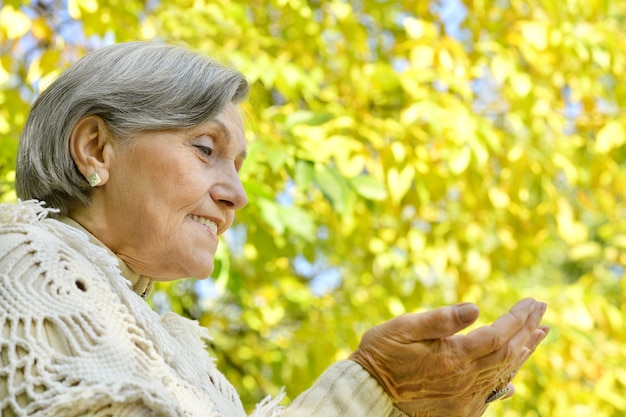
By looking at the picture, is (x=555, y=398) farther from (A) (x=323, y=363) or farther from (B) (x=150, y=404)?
(B) (x=150, y=404)

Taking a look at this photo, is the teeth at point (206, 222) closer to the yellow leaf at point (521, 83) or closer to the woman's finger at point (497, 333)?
the woman's finger at point (497, 333)

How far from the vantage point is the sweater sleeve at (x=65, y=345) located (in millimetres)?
1079

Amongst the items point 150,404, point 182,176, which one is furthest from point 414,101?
point 150,404

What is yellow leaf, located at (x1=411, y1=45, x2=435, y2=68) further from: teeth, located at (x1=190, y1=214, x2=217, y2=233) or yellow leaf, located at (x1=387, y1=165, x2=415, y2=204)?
teeth, located at (x1=190, y1=214, x2=217, y2=233)

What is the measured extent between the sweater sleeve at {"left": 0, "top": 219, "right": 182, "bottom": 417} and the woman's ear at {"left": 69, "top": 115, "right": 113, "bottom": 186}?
0.23 meters

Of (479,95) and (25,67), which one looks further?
(479,95)

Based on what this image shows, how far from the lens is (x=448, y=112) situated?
3.06 m

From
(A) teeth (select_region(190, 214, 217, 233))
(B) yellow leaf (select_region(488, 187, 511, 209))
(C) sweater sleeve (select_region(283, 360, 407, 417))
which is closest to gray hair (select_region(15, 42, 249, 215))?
(A) teeth (select_region(190, 214, 217, 233))

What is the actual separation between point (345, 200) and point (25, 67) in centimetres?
151

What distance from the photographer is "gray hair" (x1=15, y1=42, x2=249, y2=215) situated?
4.88 ft

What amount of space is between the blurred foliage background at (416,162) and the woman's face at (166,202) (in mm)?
1179

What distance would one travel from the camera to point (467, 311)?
1.21 m

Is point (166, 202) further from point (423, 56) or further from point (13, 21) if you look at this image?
point (423, 56)

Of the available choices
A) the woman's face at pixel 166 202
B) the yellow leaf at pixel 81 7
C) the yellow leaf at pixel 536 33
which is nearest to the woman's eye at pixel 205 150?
the woman's face at pixel 166 202
